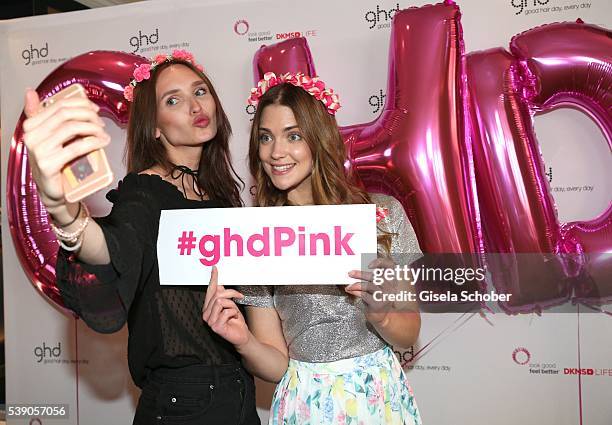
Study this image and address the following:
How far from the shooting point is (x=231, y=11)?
2320 millimetres

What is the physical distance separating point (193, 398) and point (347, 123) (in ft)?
4.14

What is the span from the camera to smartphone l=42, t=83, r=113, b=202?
91 cm

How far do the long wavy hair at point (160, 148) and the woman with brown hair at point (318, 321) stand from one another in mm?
156

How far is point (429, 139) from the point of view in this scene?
1.96 m

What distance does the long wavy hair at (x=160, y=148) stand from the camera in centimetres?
155

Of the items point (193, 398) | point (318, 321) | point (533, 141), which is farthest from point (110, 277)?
point (533, 141)

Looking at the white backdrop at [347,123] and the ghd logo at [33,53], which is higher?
the ghd logo at [33,53]

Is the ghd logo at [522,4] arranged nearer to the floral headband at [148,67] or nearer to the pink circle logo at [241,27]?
the pink circle logo at [241,27]

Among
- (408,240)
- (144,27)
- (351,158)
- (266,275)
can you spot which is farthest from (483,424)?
(144,27)

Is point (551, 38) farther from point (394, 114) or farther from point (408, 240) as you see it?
point (408, 240)

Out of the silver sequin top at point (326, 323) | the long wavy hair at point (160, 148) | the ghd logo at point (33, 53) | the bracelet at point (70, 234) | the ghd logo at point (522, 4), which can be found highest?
the ghd logo at point (33, 53)

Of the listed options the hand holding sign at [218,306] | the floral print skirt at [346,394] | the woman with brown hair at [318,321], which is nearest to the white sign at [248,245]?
the hand holding sign at [218,306]

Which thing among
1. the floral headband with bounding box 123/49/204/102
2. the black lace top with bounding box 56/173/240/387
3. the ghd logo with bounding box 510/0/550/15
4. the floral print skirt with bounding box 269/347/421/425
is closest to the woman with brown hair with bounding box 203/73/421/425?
the floral print skirt with bounding box 269/347/421/425
